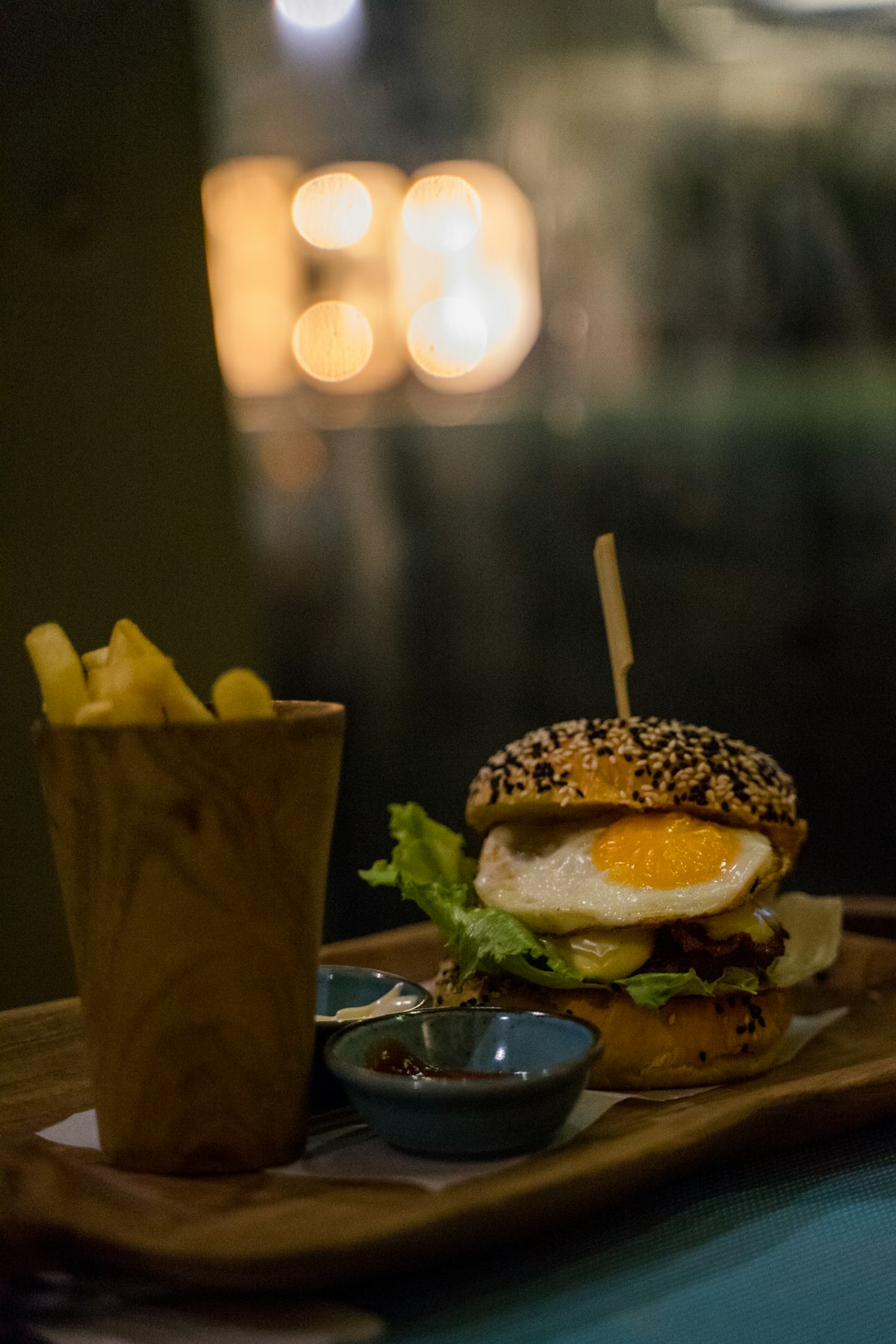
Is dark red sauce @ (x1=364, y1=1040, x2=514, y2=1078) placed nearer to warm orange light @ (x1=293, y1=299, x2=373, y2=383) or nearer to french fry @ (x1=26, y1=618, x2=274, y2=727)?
french fry @ (x1=26, y1=618, x2=274, y2=727)

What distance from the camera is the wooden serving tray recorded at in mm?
1079

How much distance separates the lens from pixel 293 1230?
1.10 meters

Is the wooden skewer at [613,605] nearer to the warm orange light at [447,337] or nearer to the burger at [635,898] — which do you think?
the burger at [635,898]

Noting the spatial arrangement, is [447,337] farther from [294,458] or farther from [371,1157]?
[371,1157]

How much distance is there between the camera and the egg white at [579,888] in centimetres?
173

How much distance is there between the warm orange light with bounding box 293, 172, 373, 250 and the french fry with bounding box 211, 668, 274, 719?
477 centimetres

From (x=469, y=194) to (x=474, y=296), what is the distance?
1.44 ft

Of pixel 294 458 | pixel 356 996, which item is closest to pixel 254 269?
pixel 294 458

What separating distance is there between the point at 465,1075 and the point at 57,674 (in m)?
0.58

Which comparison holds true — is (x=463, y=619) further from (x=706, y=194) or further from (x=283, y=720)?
(x=283, y=720)

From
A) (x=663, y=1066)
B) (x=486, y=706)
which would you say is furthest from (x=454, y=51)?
(x=663, y=1066)

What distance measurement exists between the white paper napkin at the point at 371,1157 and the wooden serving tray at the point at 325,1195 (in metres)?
0.02

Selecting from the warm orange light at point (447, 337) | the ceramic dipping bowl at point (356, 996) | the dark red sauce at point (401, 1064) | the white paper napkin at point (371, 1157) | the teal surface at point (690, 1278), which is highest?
the warm orange light at point (447, 337)

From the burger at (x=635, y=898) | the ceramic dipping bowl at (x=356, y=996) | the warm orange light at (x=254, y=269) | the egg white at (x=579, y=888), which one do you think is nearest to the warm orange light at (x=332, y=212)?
the warm orange light at (x=254, y=269)
